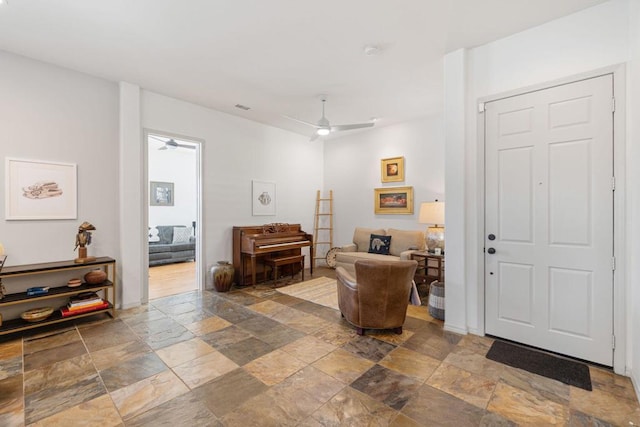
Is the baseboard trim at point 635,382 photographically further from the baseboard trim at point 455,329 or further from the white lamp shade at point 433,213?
the white lamp shade at point 433,213

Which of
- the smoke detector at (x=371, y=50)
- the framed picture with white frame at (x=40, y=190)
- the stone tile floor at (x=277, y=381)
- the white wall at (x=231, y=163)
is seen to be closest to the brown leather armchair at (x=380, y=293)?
the stone tile floor at (x=277, y=381)

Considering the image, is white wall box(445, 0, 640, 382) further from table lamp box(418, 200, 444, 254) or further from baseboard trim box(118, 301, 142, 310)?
baseboard trim box(118, 301, 142, 310)

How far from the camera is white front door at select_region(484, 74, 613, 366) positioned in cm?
242

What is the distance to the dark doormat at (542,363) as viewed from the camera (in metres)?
2.28

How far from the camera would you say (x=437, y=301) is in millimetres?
3504

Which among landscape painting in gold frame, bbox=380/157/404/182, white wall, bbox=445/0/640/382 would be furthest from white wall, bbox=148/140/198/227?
white wall, bbox=445/0/640/382

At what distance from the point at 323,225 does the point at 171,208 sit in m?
4.55

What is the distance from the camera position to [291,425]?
5.94 ft

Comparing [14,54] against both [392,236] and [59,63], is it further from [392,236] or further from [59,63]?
[392,236]

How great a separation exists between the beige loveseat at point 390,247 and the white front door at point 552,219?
1.89 metres

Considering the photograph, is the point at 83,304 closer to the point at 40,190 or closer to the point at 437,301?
the point at 40,190

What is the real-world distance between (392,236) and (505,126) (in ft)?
9.76

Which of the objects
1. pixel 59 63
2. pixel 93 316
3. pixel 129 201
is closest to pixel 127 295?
pixel 93 316

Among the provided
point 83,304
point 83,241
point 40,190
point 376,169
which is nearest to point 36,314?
point 83,304
